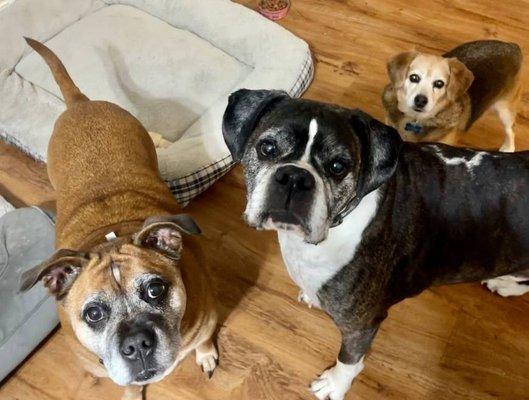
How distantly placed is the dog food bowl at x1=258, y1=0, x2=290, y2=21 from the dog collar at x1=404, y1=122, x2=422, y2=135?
1.39 metres

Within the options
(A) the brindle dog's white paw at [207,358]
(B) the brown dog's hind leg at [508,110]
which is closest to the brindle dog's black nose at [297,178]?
(A) the brindle dog's white paw at [207,358]

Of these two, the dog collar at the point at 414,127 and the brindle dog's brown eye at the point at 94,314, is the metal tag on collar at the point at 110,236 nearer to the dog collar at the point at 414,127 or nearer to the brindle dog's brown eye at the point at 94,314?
the brindle dog's brown eye at the point at 94,314

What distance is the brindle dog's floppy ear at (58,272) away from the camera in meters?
1.66

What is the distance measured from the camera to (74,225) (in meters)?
→ 2.15

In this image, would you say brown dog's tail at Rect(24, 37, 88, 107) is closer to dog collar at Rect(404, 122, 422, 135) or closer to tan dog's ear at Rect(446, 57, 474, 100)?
dog collar at Rect(404, 122, 422, 135)

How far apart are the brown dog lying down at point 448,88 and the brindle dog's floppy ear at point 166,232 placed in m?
1.47

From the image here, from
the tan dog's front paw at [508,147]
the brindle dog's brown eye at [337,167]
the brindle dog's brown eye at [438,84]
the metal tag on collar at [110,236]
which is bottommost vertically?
the tan dog's front paw at [508,147]

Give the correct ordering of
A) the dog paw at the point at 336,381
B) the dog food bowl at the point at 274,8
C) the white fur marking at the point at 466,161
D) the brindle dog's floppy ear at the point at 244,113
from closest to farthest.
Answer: the brindle dog's floppy ear at the point at 244,113 → the white fur marking at the point at 466,161 → the dog paw at the point at 336,381 → the dog food bowl at the point at 274,8

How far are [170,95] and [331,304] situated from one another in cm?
173

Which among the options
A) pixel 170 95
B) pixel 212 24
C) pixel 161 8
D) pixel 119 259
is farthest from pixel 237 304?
pixel 161 8

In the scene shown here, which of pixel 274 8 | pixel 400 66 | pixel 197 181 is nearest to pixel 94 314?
pixel 197 181

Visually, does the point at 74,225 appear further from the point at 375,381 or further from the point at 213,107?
the point at 375,381

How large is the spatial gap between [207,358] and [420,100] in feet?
5.12

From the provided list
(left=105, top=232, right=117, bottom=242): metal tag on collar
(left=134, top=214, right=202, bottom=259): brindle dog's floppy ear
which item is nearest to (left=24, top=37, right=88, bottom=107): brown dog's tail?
(left=105, top=232, right=117, bottom=242): metal tag on collar
